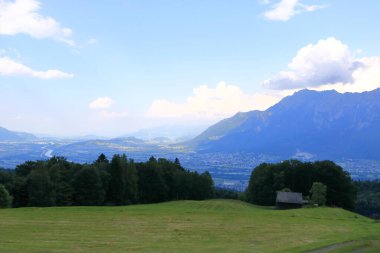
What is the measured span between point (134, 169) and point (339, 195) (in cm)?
4543

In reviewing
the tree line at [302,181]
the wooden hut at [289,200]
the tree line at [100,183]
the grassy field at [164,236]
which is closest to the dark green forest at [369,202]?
the tree line at [302,181]

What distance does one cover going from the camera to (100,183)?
8525 centimetres

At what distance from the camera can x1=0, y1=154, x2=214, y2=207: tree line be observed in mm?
79812

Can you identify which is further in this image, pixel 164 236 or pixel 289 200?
pixel 289 200

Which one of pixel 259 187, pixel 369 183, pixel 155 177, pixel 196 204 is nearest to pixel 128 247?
pixel 196 204

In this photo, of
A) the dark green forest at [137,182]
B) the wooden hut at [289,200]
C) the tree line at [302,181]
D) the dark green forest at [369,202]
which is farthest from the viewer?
the dark green forest at [369,202]

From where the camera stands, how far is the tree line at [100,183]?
7981 centimetres

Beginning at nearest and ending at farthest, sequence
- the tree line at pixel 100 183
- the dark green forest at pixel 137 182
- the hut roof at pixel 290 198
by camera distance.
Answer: the tree line at pixel 100 183
the dark green forest at pixel 137 182
the hut roof at pixel 290 198

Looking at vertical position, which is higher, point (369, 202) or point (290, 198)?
point (290, 198)

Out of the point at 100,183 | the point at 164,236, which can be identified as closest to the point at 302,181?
the point at 100,183

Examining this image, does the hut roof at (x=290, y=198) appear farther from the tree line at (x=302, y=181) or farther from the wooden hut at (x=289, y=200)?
the tree line at (x=302, y=181)

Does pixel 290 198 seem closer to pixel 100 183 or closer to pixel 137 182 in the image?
pixel 137 182

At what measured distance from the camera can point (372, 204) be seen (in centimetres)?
13038

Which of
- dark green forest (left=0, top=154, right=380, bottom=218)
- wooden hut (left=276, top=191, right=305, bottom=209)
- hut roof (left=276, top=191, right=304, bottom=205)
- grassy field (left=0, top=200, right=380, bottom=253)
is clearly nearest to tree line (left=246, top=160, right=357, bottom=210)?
dark green forest (left=0, top=154, right=380, bottom=218)
